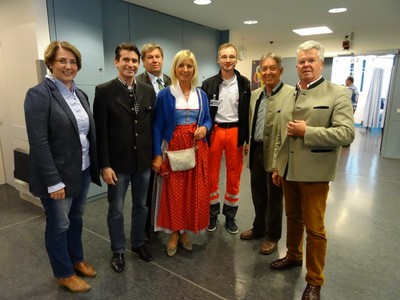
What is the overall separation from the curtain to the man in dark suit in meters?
9.17

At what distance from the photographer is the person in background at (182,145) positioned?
208 centimetres

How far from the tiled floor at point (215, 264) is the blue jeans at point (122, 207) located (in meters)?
0.20

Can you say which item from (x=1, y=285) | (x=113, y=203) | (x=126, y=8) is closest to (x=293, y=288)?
(x=113, y=203)

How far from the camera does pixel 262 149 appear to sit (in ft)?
7.64

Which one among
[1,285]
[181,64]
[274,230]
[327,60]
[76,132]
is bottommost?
[1,285]

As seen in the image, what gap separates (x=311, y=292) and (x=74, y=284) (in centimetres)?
153

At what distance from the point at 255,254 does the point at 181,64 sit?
63.8 inches

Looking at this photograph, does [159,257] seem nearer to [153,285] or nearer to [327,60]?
[153,285]

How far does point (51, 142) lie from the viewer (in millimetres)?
1597

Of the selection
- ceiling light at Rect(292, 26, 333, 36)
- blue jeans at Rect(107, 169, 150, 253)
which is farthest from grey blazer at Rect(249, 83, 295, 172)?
ceiling light at Rect(292, 26, 333, 36)

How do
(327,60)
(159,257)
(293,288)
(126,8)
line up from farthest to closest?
(327,60) < (126,8) < (159,257) < (293,288)

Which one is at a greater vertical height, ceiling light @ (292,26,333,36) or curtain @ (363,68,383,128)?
ceiling light @ (292,26,333,36)

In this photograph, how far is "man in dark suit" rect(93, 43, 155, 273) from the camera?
1851mm

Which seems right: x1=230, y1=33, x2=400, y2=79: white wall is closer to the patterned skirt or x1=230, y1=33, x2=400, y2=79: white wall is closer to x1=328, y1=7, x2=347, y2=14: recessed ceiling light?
x1=328, y1=7, x2=347, y2=14: recessed ceiling light
